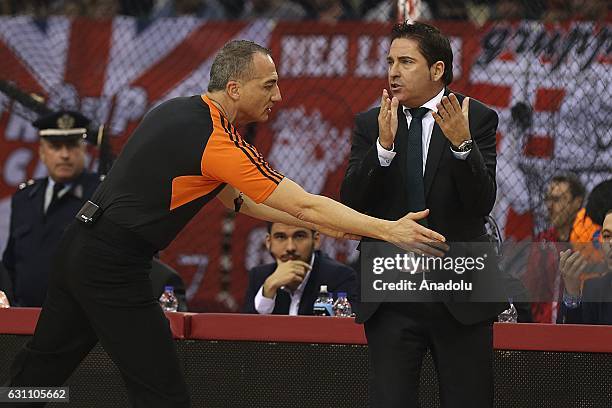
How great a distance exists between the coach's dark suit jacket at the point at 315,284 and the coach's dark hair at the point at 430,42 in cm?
229

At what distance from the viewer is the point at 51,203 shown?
770cm

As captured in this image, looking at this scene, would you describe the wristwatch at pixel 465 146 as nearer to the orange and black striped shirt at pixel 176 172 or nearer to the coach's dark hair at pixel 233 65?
the orange and black striped shirt at pixel 176 172

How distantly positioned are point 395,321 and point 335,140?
3.89 meters

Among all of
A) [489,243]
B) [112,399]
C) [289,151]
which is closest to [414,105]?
[489,243]

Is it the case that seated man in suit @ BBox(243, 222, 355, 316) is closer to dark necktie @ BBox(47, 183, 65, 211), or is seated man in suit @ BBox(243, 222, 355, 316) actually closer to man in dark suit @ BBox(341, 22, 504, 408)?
dark necktie @ BBox(47, 183, 65, 211)

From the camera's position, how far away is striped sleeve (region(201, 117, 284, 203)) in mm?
4441

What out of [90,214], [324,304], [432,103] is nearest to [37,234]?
[324,304]

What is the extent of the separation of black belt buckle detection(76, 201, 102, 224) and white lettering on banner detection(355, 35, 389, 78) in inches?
161

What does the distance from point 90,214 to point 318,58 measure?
4.18m

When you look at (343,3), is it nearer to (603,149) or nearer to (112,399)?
(603,149)

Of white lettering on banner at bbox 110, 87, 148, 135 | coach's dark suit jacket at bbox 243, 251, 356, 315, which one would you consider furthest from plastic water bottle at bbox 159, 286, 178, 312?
white lettering on banner at bbox 110, 87, 148, 135

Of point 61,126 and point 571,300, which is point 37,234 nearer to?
point 61,126

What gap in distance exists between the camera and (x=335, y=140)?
27.3ft

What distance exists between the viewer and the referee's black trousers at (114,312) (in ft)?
14.8
